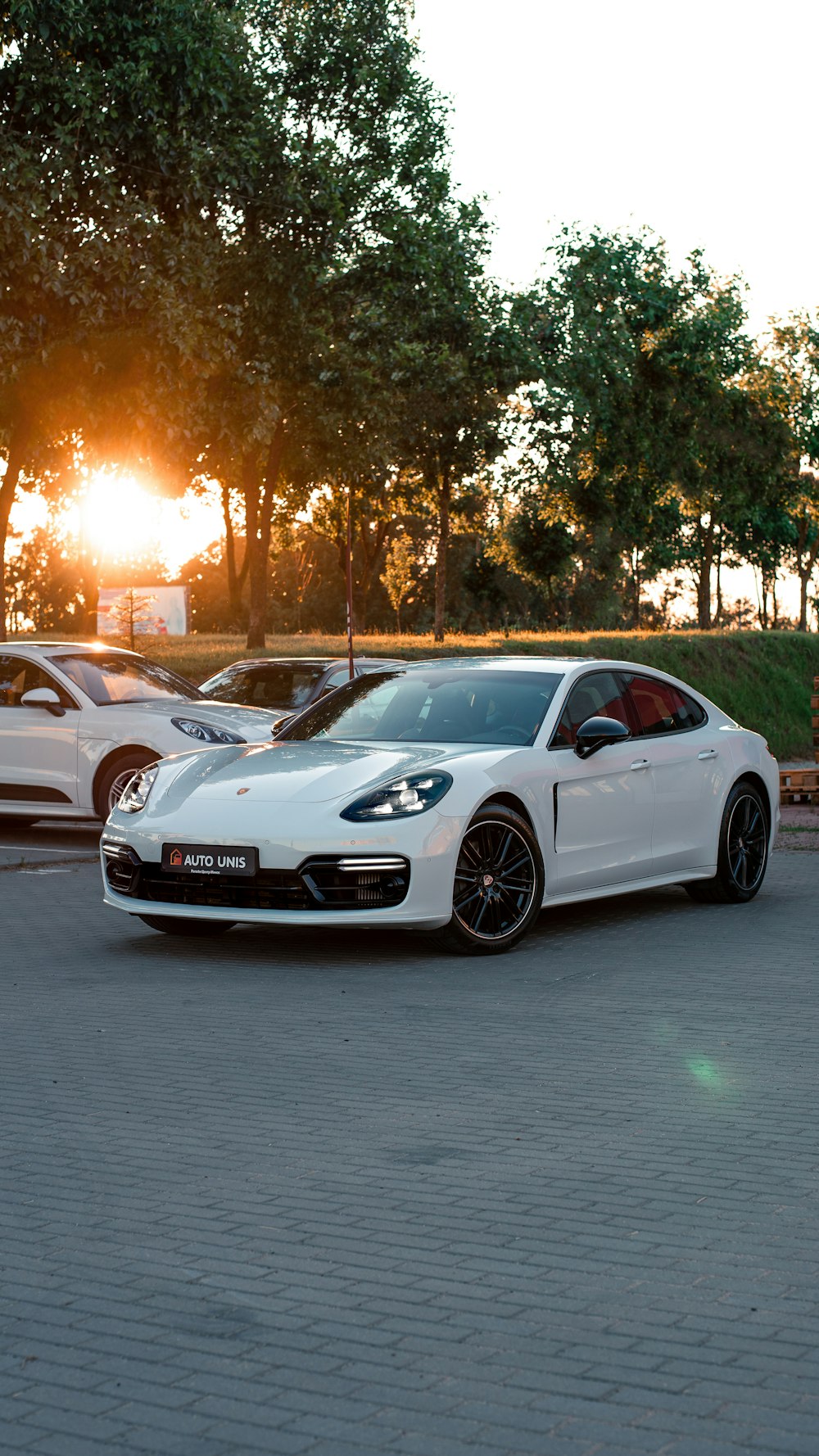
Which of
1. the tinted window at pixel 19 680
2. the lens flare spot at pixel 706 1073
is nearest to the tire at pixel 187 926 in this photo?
the lens flare spot at pixel 706 1073

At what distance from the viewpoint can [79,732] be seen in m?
15.3

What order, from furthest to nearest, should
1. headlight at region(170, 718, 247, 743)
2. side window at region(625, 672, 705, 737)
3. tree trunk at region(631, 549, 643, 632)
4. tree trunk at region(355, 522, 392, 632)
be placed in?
tree trunk at region(631, 549, 643, 632)
tree trunk at region(355, 522, 392, 632)
headlight at region(170, 718, 247, 743)
side window at region(625, 672, 705, 737)

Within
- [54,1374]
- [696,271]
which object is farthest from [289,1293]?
[696,271]

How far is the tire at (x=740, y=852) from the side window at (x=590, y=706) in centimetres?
106

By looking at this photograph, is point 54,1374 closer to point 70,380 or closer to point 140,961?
point 140,961

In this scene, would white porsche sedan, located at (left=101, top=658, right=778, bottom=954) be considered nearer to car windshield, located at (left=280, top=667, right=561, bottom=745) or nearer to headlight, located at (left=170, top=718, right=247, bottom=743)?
car windshield, located at (left=280, top=667, right=561, bottom=745)

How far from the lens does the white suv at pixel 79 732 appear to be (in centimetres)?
1523

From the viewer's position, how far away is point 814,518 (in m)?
59.1

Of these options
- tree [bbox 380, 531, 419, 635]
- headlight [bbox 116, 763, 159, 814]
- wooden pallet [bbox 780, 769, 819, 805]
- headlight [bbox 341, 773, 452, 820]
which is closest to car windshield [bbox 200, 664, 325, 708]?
wooden pallet [bbox 780, 769, 819, 805]

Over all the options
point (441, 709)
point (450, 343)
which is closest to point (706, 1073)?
point (441, 709)

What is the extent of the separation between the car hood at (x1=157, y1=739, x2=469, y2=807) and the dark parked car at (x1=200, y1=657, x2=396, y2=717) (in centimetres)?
869

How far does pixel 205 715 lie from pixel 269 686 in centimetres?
349

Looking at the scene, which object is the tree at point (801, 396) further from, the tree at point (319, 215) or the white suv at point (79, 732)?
the white suv at point (79, 732)

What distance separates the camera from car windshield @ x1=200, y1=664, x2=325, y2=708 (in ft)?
61.8
